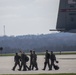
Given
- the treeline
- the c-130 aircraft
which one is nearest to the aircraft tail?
the c-130 aircraft

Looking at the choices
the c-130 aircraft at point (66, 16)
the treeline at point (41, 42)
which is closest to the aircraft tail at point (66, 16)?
the c-130 aircraft at point (66, 16)

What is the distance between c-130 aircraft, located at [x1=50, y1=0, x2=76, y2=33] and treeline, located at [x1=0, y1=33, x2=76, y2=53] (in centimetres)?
2597

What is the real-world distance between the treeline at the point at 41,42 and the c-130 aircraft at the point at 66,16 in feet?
85.2

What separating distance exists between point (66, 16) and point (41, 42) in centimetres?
3767

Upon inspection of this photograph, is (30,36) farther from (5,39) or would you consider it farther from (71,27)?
(71,27)

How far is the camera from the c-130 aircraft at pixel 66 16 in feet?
203

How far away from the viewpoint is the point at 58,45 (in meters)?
97.8

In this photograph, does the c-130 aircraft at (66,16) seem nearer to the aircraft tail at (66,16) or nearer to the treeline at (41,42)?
the aircraft tail at (66,16)

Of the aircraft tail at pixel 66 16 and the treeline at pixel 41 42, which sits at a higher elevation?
the aircraft tail at pixel 66 16

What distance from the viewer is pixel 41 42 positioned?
329 ft

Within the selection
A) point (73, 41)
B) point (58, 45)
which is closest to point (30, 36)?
point (58, 45)

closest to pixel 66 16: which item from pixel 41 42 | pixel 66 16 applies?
pixel 66 16

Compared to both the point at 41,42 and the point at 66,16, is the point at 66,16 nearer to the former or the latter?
the point at 66,16

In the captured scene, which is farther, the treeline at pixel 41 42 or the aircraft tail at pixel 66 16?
the treeline at pixel 41 42
